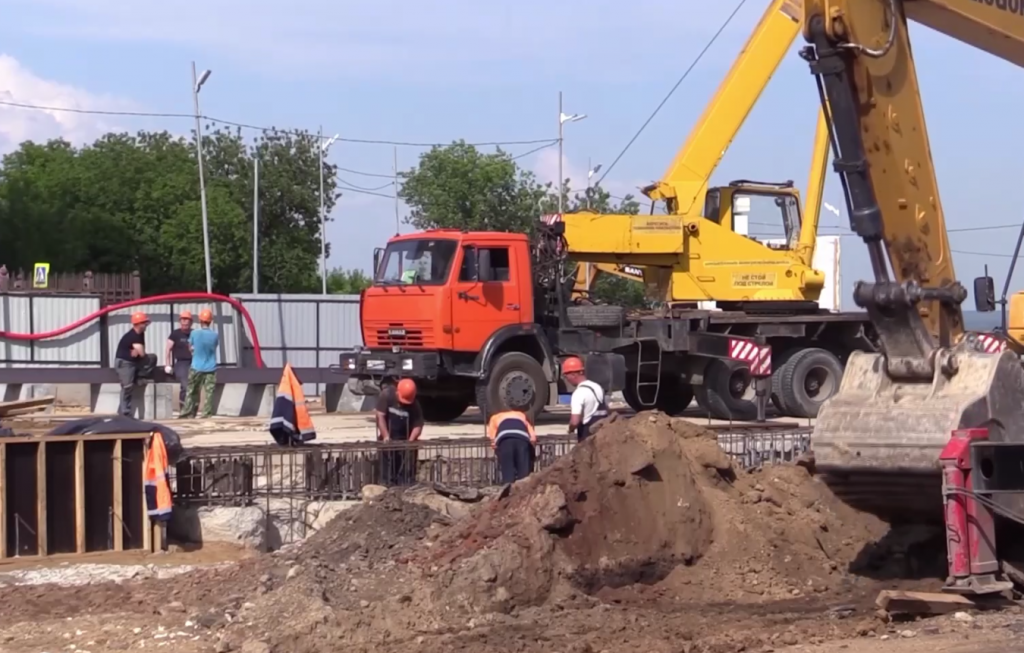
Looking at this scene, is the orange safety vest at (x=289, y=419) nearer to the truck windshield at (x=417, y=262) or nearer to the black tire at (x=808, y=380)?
the truck windshield at (x=417, y=262)

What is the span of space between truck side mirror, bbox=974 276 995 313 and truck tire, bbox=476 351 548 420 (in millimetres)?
9648

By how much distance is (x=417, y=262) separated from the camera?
1909 cm

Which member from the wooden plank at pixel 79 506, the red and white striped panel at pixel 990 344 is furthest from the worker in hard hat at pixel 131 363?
the red and white striped panel at pixel 990 344

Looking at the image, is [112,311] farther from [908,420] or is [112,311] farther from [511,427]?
[908,420]

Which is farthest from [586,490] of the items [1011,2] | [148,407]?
[148,407]

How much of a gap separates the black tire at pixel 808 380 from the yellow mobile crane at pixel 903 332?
1062cm

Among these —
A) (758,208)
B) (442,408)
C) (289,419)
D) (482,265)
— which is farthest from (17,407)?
(758,208)

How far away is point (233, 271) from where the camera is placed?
56469 millimetres

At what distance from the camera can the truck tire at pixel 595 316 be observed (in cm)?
1950

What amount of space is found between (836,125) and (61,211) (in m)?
47.1

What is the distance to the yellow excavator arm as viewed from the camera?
19.6 metres

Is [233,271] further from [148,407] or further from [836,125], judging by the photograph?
[836,125]

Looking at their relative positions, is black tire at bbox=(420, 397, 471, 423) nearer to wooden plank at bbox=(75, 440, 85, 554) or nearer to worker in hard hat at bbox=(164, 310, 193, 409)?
worker in hard hat at bbox=(164, 310, 193, 409)

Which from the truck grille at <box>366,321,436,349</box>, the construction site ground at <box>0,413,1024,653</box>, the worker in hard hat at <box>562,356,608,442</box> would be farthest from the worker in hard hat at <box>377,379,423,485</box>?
the truck grille at <box>366,321,436,349</box>
